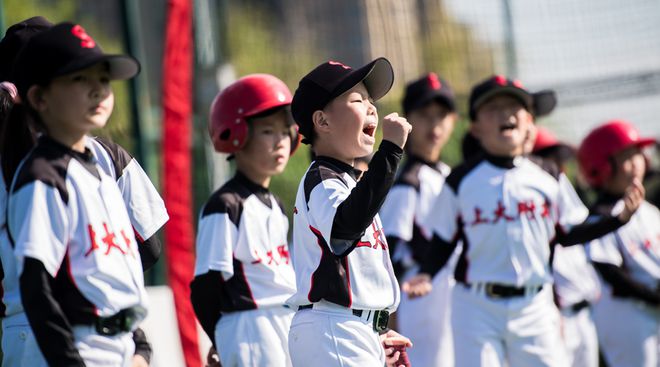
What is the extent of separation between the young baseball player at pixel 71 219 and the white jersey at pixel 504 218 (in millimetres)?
3043

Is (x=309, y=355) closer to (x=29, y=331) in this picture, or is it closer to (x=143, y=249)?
(x=143, y=249)

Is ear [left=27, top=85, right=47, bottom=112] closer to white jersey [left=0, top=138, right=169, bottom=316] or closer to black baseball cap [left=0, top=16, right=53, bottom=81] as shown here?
white jersey [left=0, top=138, right=169, bottom=316]

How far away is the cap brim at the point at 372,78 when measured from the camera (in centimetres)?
455

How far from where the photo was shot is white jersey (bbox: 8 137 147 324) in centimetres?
362

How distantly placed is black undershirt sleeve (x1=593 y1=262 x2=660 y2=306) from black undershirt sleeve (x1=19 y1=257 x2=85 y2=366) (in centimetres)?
544

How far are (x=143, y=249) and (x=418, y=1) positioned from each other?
1080 cm

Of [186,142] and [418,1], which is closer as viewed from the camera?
[186,142]

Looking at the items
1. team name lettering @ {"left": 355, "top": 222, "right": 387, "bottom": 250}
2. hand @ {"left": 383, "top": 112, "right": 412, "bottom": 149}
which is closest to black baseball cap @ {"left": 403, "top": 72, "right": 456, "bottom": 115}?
team name lettering @ {"left": 355, "top": 222, "right": 387, "bottom": 250}

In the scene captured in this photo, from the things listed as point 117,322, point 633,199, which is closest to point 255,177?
point 117,322

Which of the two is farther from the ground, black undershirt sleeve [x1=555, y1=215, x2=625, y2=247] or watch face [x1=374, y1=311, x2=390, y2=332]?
watch face [x1=374, y1=311, x2=390, y2=332]

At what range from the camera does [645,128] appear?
41.4 feet

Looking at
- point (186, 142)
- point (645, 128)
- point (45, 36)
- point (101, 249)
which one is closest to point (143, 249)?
point (101, 249)

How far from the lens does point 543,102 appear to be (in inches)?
290

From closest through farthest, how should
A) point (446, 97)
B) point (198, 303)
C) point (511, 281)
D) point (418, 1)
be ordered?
1. point (198, 303)
2. point (511, 281)
3. point (446, 97)
4. point (418, 1)
